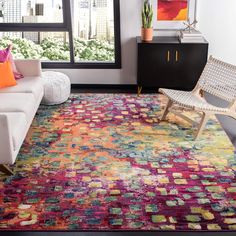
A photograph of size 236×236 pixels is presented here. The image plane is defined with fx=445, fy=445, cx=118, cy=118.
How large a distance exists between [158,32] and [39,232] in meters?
3.82

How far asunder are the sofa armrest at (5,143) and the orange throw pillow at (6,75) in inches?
57.2

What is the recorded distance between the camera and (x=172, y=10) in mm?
6184

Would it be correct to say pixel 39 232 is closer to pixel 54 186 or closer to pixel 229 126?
pixel 54 186

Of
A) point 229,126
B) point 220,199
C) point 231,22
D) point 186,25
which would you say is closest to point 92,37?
point 186,25

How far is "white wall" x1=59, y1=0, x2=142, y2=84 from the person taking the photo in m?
6.21

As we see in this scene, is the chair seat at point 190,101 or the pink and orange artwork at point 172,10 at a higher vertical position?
the pink and orange artwork at point 172,10

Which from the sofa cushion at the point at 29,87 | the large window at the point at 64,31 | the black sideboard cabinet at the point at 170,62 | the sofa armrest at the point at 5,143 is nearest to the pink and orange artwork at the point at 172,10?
the black sideboard cabinet at the point at 170,62

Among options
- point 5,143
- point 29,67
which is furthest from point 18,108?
point 29,67

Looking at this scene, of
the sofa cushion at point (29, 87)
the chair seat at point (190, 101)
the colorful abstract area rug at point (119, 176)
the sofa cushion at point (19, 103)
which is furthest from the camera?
the sofa cushion at point (29, 87)

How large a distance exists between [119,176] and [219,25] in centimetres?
325

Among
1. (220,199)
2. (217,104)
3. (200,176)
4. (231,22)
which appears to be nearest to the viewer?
(220,199)

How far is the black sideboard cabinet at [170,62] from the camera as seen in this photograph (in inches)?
233

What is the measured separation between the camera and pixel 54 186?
3.88 metres

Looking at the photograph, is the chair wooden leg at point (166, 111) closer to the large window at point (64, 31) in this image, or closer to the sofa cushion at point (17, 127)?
the large window at point (64, 31)
